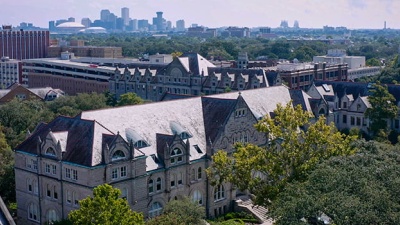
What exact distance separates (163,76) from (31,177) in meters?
62.9

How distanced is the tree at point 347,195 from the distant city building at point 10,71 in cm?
14469

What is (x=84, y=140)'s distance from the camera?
53.3 meters

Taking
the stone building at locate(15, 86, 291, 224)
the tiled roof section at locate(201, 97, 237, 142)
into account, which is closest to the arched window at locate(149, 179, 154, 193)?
the stone building at locate(15, 86, 291, 224)

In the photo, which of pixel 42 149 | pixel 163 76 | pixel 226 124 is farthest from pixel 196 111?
pixel 163 76

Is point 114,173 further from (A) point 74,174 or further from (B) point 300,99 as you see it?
(B) point 300,99

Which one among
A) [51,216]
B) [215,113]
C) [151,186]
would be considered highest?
[215,113]

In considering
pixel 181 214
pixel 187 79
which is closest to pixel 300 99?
pixel 181 214

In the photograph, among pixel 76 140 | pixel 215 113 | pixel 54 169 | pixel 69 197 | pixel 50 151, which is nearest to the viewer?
pixel 69 197

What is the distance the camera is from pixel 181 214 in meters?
47.1

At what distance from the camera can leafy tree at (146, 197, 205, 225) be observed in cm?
4453

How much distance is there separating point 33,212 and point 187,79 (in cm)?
5975

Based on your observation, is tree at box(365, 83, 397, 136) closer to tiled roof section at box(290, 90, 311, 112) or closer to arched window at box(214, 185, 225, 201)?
tiled roof section at box(290, 90, 311, 112)

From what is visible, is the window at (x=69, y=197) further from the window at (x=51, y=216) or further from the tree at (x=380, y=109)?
the tree at (x=380, y=109)

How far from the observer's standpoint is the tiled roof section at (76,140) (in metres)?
51.8
